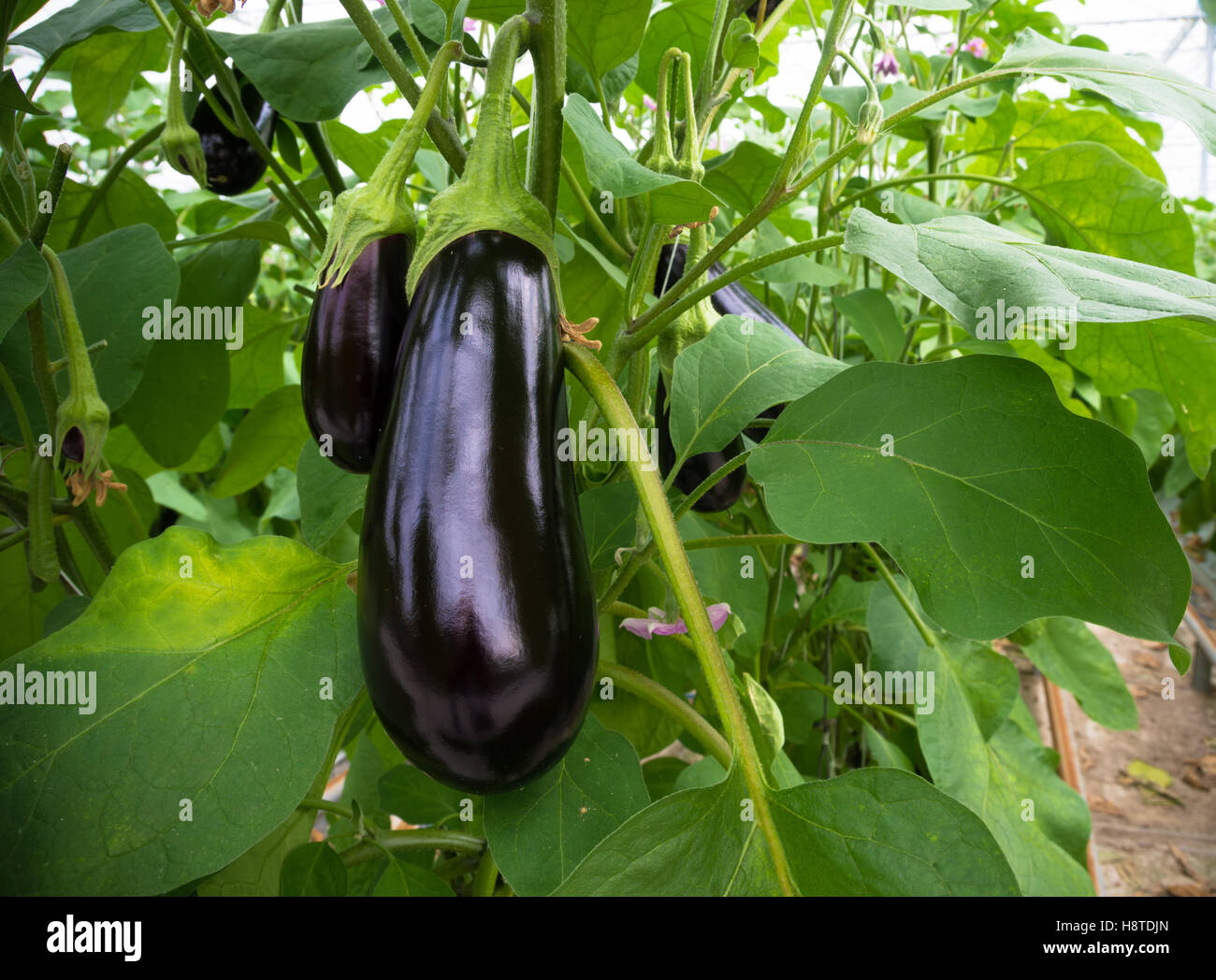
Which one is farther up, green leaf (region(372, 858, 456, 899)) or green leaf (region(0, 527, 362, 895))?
green leaf (region(0, 527, 362, 895))

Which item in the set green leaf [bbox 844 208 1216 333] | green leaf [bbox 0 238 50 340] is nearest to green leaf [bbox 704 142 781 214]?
green leaf [bbox 844 208 1216 333]

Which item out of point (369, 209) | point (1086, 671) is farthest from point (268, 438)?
point (1086, 671)

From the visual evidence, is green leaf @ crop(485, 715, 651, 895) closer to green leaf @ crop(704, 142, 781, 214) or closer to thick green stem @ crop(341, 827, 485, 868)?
thick green stem @ crop(341, 827, 485, 868)

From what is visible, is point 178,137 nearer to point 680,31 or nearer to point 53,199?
point 53,199

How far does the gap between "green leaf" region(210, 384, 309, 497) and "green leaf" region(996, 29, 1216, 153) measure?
506 millimetres

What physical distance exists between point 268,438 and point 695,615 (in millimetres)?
488

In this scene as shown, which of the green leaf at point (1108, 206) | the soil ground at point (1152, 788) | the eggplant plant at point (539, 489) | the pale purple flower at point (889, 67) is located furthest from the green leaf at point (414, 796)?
the soil ground at point (1152, 788)

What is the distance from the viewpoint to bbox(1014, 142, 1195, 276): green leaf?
0.52 meters

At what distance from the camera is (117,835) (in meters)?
A: 0.27

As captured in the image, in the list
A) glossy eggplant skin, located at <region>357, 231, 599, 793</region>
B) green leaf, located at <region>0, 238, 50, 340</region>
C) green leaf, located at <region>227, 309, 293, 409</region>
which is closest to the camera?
glossy eggplant skin, located at <region>357, 231, 599, 793</region>

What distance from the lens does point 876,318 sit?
1.96 feet

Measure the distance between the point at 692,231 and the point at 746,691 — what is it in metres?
0.22

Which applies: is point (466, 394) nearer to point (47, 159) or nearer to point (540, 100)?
point (540, 100)

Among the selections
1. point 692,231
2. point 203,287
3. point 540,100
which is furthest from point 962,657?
point 203,287
